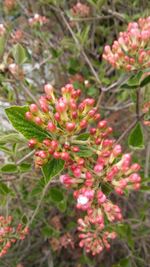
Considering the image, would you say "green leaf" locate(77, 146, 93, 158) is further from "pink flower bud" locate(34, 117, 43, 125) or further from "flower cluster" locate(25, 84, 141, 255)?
"pink flower bud" locate(34, 117, 43, 125)

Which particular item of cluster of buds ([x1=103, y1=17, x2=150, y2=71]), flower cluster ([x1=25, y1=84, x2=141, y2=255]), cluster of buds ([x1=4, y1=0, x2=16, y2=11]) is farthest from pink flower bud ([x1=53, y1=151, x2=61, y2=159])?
cluster of buds ([x1=4, y1=0, x2=16, y2=11])

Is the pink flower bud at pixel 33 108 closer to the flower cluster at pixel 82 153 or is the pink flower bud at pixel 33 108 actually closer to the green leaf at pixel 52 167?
the flower cluster at pixel 82 153

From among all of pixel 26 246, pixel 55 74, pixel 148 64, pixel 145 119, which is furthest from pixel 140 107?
pixel 55 74

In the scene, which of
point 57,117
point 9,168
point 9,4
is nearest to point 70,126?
point 57,117

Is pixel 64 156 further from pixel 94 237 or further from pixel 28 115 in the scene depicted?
pixel 94 237

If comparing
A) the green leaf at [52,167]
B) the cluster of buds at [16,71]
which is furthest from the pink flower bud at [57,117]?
the cluster of buds at [16,71]

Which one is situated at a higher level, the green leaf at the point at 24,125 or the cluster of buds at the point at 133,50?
the cluster of buds at the point at 133,50
